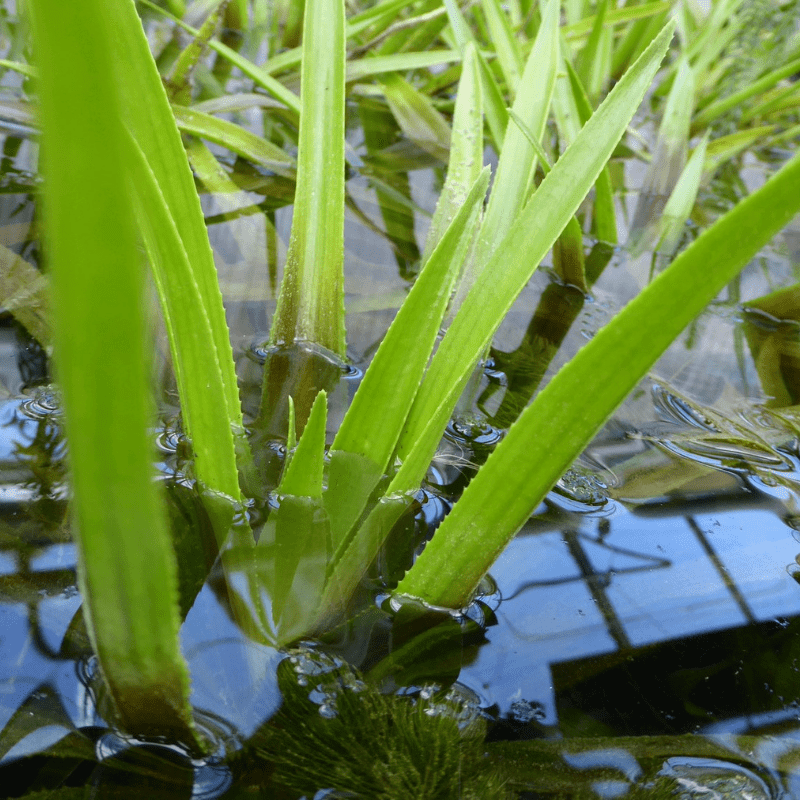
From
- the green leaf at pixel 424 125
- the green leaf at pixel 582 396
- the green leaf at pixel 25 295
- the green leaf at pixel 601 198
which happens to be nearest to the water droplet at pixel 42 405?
the green leaf at pixel 25 295

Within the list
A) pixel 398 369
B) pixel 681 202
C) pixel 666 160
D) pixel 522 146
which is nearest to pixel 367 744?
pixel 398 369

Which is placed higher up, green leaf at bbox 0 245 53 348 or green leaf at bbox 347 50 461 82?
green leaf at bbox 347 50 461 82

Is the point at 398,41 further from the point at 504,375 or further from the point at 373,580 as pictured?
the point at 373,580

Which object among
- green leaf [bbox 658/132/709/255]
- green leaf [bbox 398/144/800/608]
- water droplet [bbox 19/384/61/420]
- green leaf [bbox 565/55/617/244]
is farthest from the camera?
green leaf [bbox 658/132/709/255]

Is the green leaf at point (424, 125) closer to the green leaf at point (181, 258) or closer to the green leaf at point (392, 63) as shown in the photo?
the green leaf at point (392, 63)

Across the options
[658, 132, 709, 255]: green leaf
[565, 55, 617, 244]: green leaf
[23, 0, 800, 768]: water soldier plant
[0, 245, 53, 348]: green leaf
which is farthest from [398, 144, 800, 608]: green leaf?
[658, 132, 709, 255]: green leaf

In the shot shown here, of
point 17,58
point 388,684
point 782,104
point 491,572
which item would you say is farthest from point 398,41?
point 388,684

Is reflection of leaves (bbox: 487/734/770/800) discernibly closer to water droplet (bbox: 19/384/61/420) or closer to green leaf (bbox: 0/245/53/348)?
water droplet (bbox: 19/384/61/420)
